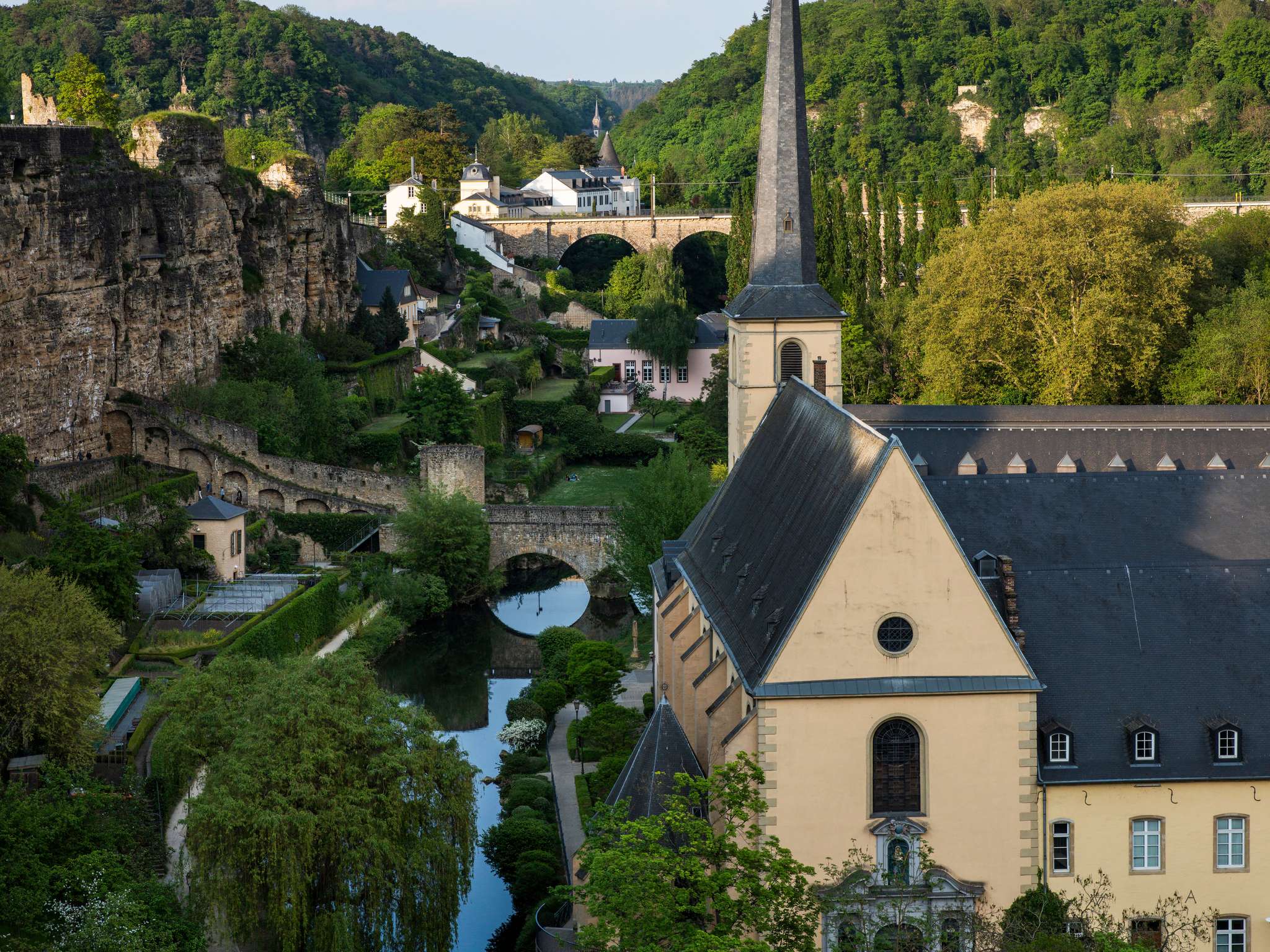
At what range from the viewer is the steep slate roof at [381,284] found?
8312 centimetres

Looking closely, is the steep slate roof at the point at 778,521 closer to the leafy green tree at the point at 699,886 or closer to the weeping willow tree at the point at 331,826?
the leafy green tree at the point at 699,886

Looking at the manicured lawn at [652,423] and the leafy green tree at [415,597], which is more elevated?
→ the manicured lawn at [652,423]

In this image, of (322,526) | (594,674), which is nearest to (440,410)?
(322,526)

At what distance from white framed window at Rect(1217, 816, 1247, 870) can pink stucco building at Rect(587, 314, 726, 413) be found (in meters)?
64.6

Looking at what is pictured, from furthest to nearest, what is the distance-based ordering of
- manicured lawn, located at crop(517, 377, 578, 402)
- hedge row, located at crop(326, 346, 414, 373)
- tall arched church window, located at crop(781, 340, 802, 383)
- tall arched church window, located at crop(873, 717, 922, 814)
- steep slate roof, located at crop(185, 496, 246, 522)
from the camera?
manicured lawn, located at crop(517, 377, 578, 402)
hedge row, located at crop(326, 346, 414, 373)
steep slate roof, located at crop(185, 496, 246, 522)
tall arched church window, located at crop(781, 340, 802, 383)
tall arched church window, located at crop(873, 717, 922, 814)

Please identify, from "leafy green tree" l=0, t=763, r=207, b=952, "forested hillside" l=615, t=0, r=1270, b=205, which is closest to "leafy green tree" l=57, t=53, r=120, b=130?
"leafy green tree" l=0, t=763, r=207, b=952

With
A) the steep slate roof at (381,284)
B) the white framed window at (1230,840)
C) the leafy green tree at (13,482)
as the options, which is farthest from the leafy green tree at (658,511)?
the steep slate roof at (381,284)

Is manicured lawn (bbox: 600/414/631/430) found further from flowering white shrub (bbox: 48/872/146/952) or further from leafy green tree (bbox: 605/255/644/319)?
flowering white shrub (bbox: 48/872/146/952)

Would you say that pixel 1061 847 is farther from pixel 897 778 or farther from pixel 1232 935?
pixel 1232 935

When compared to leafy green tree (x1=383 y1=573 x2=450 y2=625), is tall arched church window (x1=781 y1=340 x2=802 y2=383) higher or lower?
higher

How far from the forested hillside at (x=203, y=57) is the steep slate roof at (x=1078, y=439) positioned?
2927 inches

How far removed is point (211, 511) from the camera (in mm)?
50500

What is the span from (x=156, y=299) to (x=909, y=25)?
74.6 metres

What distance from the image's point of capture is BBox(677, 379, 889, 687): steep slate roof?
83.3ft
